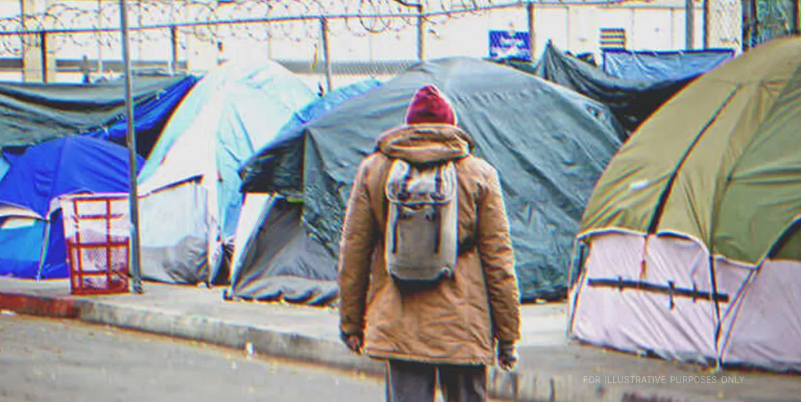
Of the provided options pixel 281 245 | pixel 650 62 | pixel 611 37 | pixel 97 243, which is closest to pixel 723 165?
pixel 281 245


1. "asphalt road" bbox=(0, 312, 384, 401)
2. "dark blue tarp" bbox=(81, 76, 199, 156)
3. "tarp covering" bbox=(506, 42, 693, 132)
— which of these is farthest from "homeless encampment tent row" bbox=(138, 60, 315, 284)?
"tarp covering" bbox=(506, 42, 693, 132)

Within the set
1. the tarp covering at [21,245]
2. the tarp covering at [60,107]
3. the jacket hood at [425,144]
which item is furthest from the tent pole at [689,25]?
the jacket hood at [425,144]

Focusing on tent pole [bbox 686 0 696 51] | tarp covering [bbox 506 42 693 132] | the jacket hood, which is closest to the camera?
the jacket hood

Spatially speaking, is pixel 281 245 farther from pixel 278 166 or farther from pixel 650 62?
pixel 650 62

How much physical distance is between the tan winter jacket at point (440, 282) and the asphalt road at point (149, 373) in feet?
10.2

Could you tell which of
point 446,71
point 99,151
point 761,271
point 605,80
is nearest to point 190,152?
point 99,151

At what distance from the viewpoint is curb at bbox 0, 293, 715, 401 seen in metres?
8.08

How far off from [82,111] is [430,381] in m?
13.9

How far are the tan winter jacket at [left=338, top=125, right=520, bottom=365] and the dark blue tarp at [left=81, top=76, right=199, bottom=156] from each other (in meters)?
12.6

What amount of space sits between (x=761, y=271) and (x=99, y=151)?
10.3 metres

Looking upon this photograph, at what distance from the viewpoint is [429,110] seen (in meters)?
5.31

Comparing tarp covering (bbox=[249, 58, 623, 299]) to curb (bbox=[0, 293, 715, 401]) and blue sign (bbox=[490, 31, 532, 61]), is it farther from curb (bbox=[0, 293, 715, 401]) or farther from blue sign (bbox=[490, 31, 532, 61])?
blue sign (bbox=[490, 31, 532, 61])

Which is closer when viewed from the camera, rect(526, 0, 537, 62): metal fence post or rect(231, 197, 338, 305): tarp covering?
rect(231, 197, 338, 305): tarp covering

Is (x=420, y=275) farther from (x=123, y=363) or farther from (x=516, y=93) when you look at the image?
(x=516, y=93)
